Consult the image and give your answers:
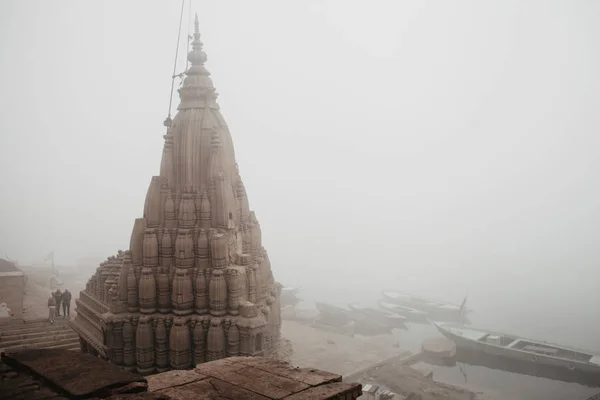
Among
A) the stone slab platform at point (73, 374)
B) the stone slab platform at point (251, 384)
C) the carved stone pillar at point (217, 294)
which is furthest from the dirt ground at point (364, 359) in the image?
the stone slab platform at point (73, 374)

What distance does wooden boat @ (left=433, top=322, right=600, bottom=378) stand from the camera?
25.7 meters

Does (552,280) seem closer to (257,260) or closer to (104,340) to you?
(257,260)

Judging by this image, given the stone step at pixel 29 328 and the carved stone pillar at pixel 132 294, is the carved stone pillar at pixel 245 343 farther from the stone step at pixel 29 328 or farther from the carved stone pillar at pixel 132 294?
the stone step at pixel 29 328

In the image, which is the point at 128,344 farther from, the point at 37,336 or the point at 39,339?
the point at 37,336

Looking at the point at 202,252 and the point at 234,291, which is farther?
the point at 202,252

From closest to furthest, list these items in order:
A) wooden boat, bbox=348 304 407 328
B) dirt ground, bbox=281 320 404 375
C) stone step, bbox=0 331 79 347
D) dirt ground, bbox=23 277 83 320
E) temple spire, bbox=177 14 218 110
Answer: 1. temple spire, bbox=177 14 218 110
2. stone step, bbox=0 331 79 347
3. dirt ground, bbox=281 320 404 375
4. dirt ground, bbox=23 277 83 320
5. wooden boat, bbox=348 304 407 328

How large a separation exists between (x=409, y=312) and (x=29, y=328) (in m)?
31.7

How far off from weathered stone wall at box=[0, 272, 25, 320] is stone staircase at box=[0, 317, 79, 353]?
7.98 feet

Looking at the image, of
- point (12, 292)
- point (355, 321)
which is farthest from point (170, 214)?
point (355, 321)

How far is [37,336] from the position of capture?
19.5 meters

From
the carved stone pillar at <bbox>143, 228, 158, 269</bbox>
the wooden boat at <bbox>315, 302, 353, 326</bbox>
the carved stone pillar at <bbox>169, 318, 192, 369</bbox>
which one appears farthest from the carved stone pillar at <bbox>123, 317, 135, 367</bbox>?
the wooden boat at <bbox>315, 302, 353, 326</bbox>

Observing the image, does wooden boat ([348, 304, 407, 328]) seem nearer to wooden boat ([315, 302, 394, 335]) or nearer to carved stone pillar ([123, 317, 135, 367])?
wooden boat ([315, 302, 394, 335])

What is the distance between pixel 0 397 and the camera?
443 cm

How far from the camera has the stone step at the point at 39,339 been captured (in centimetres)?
1823
